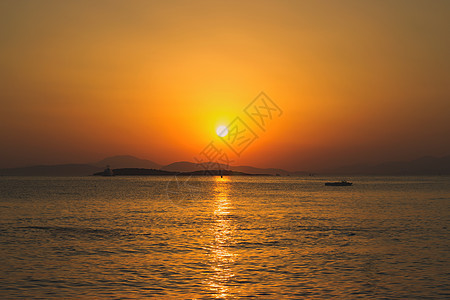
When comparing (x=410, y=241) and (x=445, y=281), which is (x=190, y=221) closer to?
(x=410, y=241)

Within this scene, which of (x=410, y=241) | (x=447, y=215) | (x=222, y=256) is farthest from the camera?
(x=447, y=215)

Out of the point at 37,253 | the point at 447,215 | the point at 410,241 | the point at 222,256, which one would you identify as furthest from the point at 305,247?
the point at 447,215

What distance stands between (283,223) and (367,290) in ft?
122

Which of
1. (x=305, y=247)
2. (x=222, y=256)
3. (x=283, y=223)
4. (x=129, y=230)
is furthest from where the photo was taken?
(x=283, y=223)

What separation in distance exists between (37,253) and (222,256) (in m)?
15.5

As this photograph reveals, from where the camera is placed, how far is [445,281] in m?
29.2

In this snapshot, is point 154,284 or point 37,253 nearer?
point 154,284

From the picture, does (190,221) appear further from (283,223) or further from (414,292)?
(414,292)

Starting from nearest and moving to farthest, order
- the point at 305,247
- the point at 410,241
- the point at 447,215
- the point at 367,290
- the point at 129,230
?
1. the point at 367,290
2. the point at 305,247
3. the point at 410,241
4. the point at 129,230
5. the point at 447,215

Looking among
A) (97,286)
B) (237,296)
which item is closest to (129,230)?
(97,286)

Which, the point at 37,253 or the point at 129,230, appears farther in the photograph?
the point at 129,230

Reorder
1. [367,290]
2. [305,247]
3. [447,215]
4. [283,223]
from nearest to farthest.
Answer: [367,290], [305,247], [283,223], [447,215]

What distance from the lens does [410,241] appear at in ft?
153

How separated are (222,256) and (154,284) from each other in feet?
33.9
